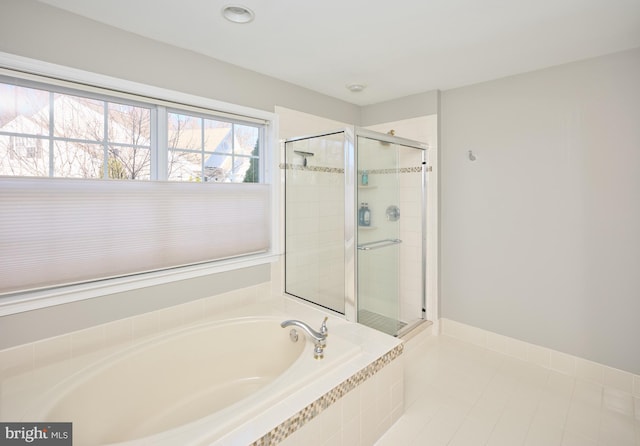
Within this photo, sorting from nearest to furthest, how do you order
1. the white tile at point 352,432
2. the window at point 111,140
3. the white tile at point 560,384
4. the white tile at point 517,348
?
the white tile at point 352,432 < the window at point 111,140 < the white tile at point 560,384 < the white tile at point 517,348

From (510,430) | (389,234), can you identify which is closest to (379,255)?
(389,234)

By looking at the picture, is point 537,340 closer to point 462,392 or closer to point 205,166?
point 462,392

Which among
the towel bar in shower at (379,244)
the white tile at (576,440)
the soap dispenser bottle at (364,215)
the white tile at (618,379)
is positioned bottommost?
the white tile at (576,440)

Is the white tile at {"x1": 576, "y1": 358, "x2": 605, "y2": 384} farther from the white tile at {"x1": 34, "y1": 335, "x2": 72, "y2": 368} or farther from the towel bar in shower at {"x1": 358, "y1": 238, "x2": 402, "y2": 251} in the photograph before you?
the white tile at {"x1": 34, "y1": 335, "x2": 72, "y2": 368}

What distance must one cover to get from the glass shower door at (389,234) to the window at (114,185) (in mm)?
863

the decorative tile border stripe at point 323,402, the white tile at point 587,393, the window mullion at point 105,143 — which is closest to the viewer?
the decorative tile border stripe at point 323,402

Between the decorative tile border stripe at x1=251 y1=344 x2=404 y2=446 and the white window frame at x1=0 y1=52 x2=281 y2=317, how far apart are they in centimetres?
126

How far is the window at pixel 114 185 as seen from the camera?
162cm

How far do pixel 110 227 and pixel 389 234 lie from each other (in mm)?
2002

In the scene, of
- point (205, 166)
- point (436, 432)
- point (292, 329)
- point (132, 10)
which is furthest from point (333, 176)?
point (436, 432)

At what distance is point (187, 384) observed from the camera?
195cm

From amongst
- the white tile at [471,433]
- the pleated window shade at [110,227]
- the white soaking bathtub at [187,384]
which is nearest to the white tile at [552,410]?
the white tile at [471,433]

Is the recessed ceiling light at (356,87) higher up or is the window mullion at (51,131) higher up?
the recessed ceiling light at (356,87)

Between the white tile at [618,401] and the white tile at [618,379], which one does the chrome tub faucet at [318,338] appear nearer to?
the white tile at [618,401]
